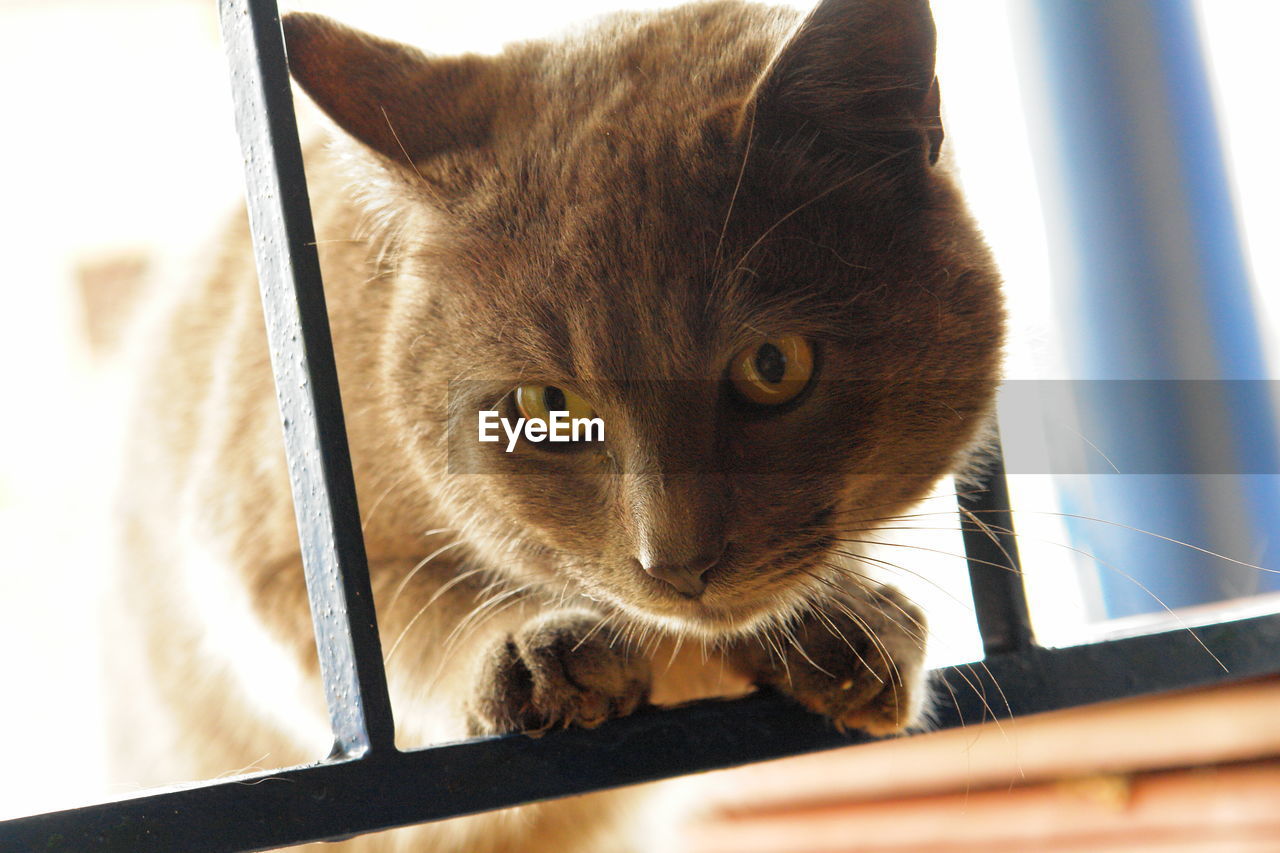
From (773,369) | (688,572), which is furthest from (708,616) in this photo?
(773,369)

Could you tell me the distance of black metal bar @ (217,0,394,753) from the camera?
0.75 m

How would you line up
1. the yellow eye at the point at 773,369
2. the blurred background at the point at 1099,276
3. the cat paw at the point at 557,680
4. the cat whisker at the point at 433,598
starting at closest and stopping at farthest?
the cat paw at the point at 557,680 → the yellow eye at the point at 773,369 → the cat whisker at the point at 433,598 → the blurred background at the point at 1099,276

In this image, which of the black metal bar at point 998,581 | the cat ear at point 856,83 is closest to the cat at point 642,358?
the cat ear at point 856,83

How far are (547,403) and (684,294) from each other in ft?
0.68

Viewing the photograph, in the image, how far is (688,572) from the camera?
3.22 ft

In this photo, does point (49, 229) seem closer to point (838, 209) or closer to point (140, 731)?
point (140, 731)

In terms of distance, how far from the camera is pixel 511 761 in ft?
2.61

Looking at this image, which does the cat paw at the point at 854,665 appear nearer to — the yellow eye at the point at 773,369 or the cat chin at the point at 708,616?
the cat chin at the point at 708,616

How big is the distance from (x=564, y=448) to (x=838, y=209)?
0.39m

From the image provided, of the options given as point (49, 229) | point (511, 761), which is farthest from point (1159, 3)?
point (49, 229)

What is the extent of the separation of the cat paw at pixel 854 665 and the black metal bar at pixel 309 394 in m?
0.44

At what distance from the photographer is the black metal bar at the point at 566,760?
658 millimetres

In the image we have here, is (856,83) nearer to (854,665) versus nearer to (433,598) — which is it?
(854,665)

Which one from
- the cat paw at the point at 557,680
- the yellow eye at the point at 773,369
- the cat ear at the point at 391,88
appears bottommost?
the cat paw at the point at 557,680
